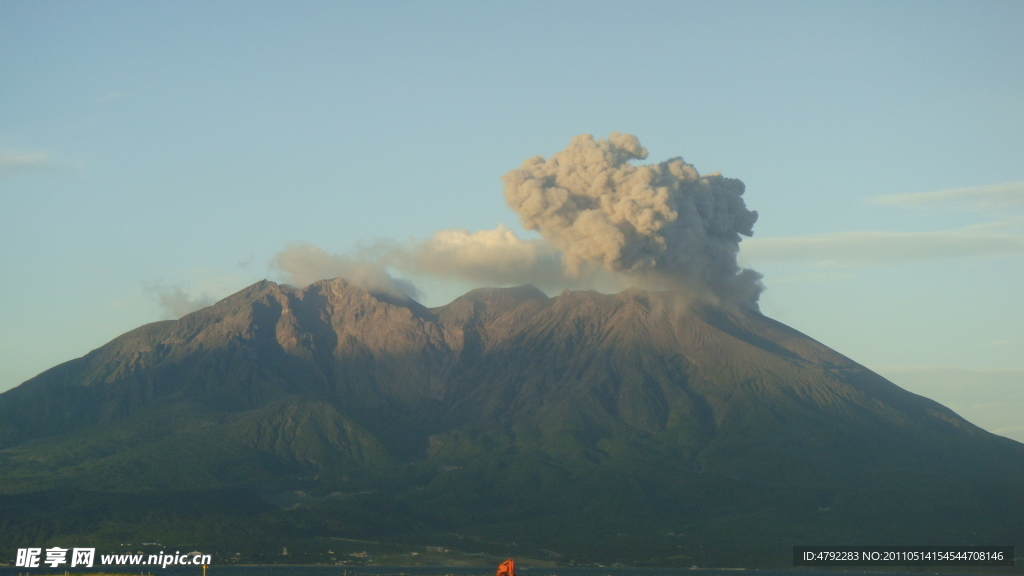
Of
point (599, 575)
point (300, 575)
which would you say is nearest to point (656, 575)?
point (599, 575)

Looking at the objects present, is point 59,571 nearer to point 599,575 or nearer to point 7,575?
point 7,575

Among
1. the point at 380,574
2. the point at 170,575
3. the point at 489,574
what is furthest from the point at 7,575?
the point at 489,574

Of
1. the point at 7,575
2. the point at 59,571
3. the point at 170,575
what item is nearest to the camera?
the point at 7,575

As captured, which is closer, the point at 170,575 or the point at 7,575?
the point at 7,575

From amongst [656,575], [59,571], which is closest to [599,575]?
[656,575]

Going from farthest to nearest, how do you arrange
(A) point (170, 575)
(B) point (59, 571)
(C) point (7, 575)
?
(A) point (170, 575) → (B) point (59, 571) → (C) point (7, 575)

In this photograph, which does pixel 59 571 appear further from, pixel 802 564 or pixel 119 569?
pixel 802 564

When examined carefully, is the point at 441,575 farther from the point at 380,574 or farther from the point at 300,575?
the point at 300,575

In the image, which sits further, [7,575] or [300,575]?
[300,575]
